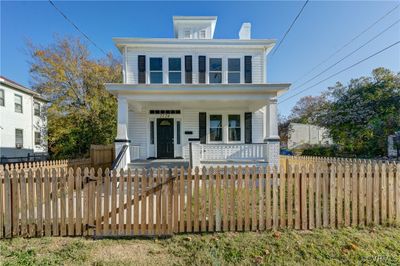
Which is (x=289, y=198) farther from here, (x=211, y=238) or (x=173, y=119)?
(x=173, y=119)

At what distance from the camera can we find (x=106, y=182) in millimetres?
3969

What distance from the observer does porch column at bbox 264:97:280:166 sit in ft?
29.4

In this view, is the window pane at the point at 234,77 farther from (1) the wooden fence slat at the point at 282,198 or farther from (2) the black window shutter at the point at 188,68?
(1) the wooden fence slat at the point at 282,198

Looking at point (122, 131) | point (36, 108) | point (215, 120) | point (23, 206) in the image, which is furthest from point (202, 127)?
point (36, 108)

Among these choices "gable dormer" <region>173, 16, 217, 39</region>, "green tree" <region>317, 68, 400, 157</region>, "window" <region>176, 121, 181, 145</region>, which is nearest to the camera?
"window" <region>176, 121, 181, 145</region>

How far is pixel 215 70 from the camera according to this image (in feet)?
39.0

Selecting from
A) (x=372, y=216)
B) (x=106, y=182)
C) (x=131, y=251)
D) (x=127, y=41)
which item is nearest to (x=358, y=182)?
(x=372, y=216)

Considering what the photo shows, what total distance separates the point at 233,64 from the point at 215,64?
1060 millimetres

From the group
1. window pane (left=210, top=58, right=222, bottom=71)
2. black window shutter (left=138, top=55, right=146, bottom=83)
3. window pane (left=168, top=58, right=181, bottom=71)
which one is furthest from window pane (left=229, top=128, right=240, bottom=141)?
black window shutter (left=138, top=55, right=146, bottom=83)

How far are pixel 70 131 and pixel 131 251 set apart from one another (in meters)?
15.1

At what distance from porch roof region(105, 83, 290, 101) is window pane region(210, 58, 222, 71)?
10.3 ft

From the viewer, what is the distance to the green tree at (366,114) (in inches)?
570

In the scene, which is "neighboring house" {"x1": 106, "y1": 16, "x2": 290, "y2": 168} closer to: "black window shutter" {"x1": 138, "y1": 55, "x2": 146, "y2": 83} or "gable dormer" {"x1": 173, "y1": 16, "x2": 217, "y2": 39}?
"black window shutter" {"x1": 138, "y1": 55, "x2": 146, "y2": 83}

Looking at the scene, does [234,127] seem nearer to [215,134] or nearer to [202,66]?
[215,134]
